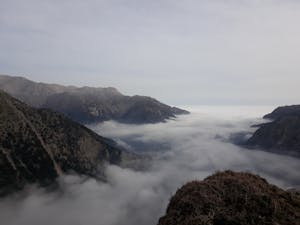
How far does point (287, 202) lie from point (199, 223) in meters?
16.6

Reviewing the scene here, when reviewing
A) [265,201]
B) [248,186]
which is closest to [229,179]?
[248,186]

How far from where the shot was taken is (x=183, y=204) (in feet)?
230

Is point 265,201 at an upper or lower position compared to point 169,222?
upper

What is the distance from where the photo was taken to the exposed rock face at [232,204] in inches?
2516

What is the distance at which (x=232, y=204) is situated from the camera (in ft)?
224

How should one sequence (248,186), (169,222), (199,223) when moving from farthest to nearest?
(248,186), (169,222), (199,223)

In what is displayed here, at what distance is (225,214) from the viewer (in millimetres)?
65062

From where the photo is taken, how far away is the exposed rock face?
63.9 m

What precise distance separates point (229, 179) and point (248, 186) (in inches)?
163

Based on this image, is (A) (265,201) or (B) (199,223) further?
(A) (265,201)

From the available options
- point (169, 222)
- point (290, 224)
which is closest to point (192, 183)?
point (169, 222)

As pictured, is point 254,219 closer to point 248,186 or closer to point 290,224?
point 290,224

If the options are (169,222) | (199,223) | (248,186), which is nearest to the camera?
(199,223)

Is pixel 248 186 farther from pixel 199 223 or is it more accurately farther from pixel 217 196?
pixel 199 223
